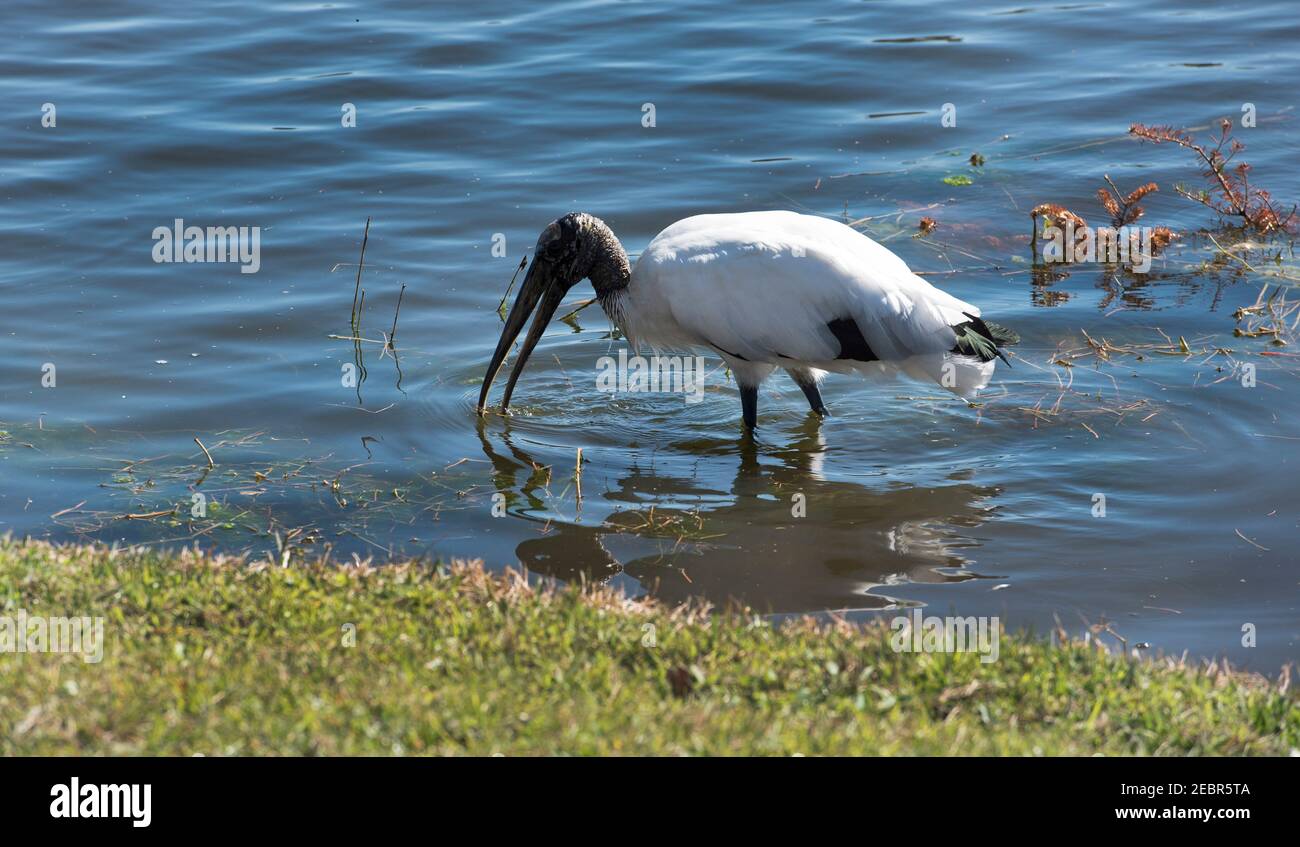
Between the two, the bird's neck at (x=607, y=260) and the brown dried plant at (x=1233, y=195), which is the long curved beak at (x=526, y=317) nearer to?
the bird's neck at (x=607, y=260)

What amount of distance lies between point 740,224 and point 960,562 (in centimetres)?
220

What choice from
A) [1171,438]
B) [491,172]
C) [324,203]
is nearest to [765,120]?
[491,172]

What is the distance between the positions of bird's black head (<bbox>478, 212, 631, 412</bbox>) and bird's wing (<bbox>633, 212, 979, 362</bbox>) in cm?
64

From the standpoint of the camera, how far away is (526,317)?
8.51m

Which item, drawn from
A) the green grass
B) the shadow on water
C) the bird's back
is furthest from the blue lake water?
the green grass

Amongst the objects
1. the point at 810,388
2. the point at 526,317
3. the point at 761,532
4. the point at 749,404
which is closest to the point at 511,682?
the point at 761,532

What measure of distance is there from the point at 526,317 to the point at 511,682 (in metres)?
4.39

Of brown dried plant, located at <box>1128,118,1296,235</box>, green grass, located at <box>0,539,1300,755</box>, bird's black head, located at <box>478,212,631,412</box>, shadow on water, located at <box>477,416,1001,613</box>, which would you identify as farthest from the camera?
brown dried plant, located at <box>1128,118,1296,235</box>

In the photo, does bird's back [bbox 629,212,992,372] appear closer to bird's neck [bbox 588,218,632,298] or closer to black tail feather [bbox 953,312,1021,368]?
black tail feather [bbox 953,312,1021,368]

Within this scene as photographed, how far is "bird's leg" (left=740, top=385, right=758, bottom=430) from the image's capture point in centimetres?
818

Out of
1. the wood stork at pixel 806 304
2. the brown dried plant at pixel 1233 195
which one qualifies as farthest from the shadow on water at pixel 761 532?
the brown dried plant at pixel 1233 195

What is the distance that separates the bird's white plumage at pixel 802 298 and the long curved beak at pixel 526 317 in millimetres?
863

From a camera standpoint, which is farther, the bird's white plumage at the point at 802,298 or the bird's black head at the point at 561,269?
the bird's black head at the point at 561,269

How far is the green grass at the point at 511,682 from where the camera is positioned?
396 cm
